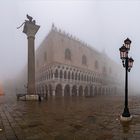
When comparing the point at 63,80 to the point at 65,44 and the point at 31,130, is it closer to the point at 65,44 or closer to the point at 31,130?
the point at 65,44

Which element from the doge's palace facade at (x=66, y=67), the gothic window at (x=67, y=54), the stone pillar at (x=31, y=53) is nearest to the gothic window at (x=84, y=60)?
the doge's palace facade at (x=66, y=67)

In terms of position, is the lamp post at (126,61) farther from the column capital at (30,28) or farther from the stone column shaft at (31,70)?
the column capital at (30,28)

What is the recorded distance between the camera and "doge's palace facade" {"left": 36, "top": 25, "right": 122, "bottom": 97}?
A: 5134cm

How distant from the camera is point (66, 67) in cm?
5372

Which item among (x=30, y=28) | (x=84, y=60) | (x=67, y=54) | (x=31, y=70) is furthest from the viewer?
(x=84, y=60)

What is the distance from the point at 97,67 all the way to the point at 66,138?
67349 mm

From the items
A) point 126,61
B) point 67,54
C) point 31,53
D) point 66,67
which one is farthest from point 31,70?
point 67,54

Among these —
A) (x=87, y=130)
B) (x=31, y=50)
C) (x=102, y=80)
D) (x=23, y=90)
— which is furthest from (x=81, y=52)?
(x=87, y=130)

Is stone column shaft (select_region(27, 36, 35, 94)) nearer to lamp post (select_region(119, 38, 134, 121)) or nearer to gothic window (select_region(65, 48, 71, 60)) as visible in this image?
lamp post (select_region(119, 38, 134, 121))

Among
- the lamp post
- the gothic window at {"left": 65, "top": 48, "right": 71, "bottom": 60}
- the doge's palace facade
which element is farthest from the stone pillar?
the gothic window at {"left": 65, "top": 48, "right": 71, "bottom": 60}

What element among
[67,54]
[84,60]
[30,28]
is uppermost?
[67,54]

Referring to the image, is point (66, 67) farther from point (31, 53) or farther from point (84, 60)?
Answer: point (31, 53)

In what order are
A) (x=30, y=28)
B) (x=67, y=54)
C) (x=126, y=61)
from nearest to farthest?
(x=126, y=61)
(x=30, y=28)
(x=67, y=54)

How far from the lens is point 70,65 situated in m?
55.3
